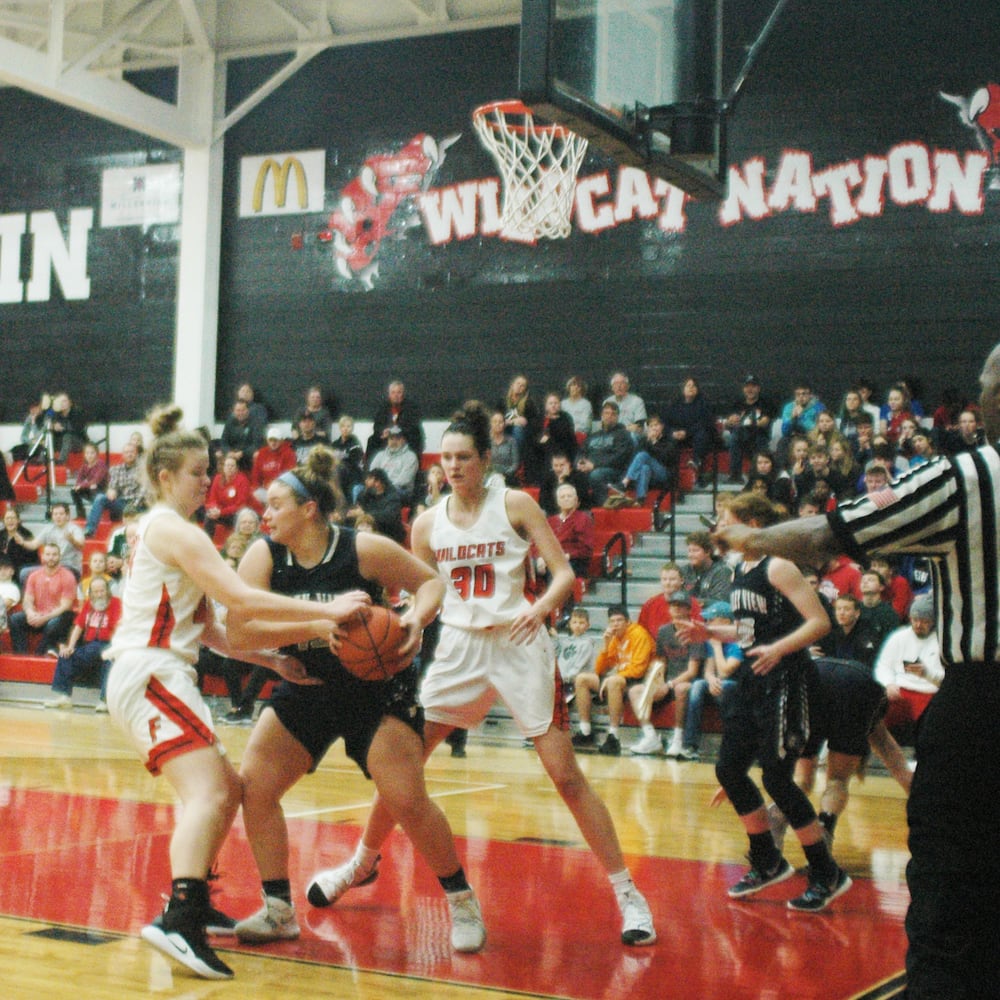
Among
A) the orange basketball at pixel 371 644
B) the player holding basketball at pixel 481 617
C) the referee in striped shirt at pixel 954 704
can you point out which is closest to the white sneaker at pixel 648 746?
the player holding basketball at pixel 481 617

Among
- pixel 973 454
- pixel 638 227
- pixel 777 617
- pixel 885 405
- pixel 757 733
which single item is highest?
pixel 638 227

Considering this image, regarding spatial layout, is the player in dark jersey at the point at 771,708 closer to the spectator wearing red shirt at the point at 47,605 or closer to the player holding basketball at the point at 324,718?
the player holding basketball at the point at 324,718

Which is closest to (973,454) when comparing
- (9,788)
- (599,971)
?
(599,971)

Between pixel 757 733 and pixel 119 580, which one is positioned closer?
pixel 757 733

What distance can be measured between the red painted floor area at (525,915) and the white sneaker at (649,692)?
4.60 meters

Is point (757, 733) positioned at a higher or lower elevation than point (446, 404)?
lower

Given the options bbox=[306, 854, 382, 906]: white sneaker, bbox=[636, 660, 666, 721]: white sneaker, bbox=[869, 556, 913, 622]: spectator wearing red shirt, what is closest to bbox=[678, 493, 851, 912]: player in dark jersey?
bbox=[306, 854, 382, 906]: white sneaker

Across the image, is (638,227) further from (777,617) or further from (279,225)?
(777,617)

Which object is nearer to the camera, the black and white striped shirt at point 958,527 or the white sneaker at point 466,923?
the black and white striped shirt at point 958,527

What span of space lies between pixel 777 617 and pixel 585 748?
6006 millimetres

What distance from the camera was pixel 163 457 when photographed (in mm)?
4488

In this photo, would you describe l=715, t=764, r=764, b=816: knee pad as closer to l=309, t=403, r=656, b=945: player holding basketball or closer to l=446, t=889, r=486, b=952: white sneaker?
l=309, t=403, r=656, b=945: player holding basketball

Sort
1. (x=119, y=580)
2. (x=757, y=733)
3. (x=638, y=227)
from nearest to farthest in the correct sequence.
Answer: (x=757, y=733), (x=119, y=580), (x=638, y=227)

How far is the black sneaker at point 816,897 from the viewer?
5.47m
